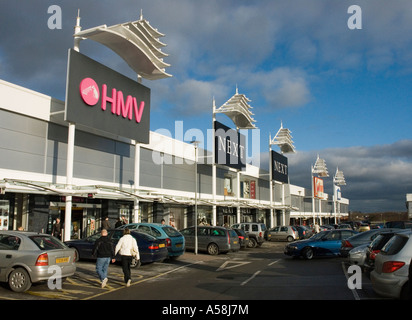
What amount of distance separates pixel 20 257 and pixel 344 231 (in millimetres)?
15198

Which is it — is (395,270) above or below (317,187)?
below

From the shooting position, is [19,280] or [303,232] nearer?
[19,280]

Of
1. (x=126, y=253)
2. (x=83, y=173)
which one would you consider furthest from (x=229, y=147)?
(x=126, y=253)

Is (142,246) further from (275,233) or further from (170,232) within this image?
(275,233)

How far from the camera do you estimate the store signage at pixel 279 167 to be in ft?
165

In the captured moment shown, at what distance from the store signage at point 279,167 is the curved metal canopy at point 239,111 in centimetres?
1078

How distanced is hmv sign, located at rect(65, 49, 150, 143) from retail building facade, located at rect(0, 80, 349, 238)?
1316 millimetres

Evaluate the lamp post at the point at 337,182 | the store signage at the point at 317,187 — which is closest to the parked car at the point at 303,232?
the store signage at the point at 317,187

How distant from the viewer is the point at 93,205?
23.6m

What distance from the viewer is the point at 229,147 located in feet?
123

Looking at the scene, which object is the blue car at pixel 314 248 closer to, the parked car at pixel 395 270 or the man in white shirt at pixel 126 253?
the man in white shirt at pixel 126 253

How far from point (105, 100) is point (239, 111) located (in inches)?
693

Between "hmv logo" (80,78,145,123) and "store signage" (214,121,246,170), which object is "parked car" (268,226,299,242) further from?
"hmv logo" (80,78,145,123)
